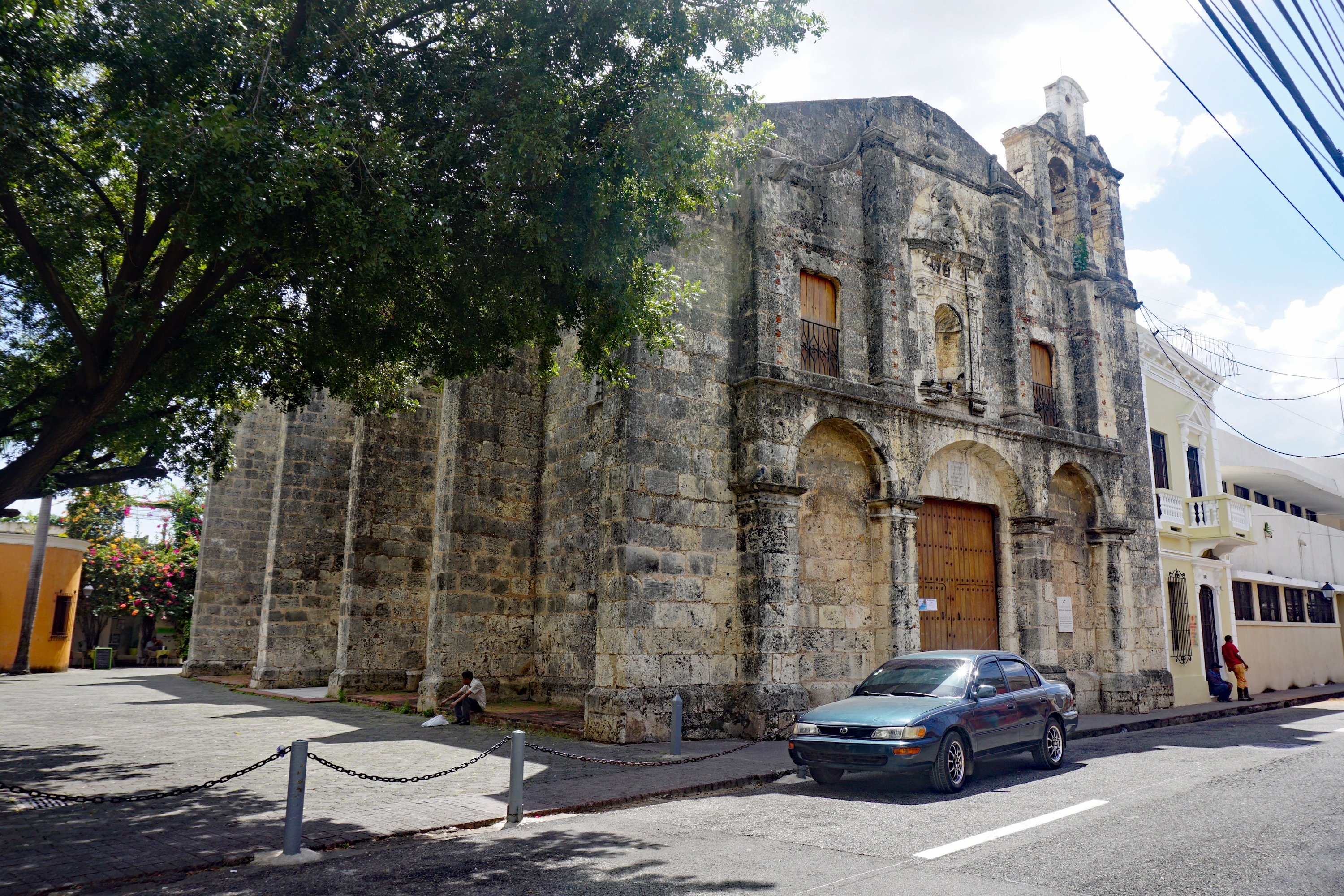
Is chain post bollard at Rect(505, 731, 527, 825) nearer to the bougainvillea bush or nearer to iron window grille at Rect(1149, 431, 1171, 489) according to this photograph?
iron window grille at Rect(1149, 431, 1171, 489)

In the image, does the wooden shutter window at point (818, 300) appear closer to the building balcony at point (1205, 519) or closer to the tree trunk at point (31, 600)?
the building balcony at point (1205, 519)

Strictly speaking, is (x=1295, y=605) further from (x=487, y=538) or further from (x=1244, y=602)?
(x=487, y=538)

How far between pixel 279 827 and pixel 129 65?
21.2 feet

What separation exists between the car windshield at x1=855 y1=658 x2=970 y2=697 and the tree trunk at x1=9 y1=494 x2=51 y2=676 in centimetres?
2510

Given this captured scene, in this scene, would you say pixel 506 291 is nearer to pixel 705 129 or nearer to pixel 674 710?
pixel 705 129

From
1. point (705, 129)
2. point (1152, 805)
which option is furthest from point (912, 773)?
point (705, 129)

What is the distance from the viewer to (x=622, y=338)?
977 centimetres

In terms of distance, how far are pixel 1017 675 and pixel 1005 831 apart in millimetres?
3951

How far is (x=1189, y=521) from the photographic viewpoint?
21953mm

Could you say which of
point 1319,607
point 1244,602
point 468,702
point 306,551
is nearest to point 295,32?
point 468,702

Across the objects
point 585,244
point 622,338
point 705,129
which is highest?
point 705,129

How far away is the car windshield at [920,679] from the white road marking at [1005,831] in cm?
178

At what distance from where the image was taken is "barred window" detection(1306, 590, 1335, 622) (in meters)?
28.8

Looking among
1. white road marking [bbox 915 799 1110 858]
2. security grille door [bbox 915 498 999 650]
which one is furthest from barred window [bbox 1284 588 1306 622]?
white road marking [bbox 915 799 1110 858]
